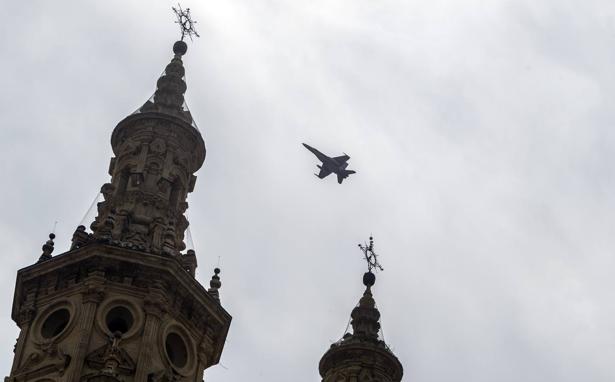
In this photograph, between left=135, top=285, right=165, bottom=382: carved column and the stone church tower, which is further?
the stone church tower

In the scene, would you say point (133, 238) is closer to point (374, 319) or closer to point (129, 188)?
point (129, 188)

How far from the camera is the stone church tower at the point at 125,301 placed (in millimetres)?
45656

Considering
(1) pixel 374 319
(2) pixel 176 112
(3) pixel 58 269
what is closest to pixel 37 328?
(3) pixel 58 269

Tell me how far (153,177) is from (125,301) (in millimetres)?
7834

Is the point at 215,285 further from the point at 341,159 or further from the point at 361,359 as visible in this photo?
the point at 341,159

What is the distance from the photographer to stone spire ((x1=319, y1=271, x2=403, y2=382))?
181 ft

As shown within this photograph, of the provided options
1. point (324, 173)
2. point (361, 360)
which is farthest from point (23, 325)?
point (324, 173)

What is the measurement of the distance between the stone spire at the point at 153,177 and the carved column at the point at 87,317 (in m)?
1.78

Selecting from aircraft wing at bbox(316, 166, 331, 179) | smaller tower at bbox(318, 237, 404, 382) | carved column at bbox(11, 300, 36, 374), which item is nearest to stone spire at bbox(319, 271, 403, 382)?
smaller tower at bbox(318, 237, 404, 382)

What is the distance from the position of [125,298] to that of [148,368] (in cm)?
318

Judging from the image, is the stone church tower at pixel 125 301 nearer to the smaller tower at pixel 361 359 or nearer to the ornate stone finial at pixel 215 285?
the ornate stone finial at pixel 215 285

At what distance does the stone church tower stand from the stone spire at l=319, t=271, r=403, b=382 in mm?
7103

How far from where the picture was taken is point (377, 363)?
55.3m

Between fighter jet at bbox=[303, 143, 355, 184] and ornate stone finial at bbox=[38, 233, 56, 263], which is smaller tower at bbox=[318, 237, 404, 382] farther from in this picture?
fighter jet at bbox=[303, 143, 355, 184]
